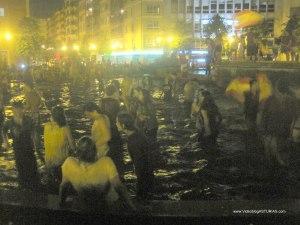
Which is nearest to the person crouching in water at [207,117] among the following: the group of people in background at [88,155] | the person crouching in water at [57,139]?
the group of people in background at [88,155]

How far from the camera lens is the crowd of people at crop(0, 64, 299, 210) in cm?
571

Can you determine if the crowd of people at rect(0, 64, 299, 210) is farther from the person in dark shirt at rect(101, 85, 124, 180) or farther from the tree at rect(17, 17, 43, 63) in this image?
the tree at rect(17, 17, 43, 63)

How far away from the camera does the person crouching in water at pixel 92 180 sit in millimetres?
5570

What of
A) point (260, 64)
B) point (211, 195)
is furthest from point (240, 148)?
point (260, 64)

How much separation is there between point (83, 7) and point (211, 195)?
141805mm

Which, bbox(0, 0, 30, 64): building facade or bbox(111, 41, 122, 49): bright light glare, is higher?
bbox(0, 0, 30, 64): building facade

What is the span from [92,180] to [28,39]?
5060 centimetres

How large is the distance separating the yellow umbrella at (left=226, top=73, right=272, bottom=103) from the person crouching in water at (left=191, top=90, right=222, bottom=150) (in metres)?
1.41

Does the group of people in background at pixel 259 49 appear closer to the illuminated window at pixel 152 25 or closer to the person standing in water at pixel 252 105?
the person standing in water at pixel 252 105

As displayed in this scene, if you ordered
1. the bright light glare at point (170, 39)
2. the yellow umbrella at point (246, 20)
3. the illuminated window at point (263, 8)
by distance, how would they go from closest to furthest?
the yellow umbrella at point (246, 20) < the bright light glare at point (170, 39) < the illuminated window at point (263, 8)

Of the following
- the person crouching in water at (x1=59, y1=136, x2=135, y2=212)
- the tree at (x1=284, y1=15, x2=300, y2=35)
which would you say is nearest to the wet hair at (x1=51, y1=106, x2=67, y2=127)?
the person crouching in water at (x1=59, y1=136, x2=135, y2=212)

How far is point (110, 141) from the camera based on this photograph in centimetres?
859

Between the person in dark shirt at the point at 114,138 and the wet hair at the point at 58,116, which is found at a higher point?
the wet hair at the point at 58,116

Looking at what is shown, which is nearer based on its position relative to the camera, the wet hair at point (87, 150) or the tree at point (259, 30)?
the wet hair at point (87, 150)
